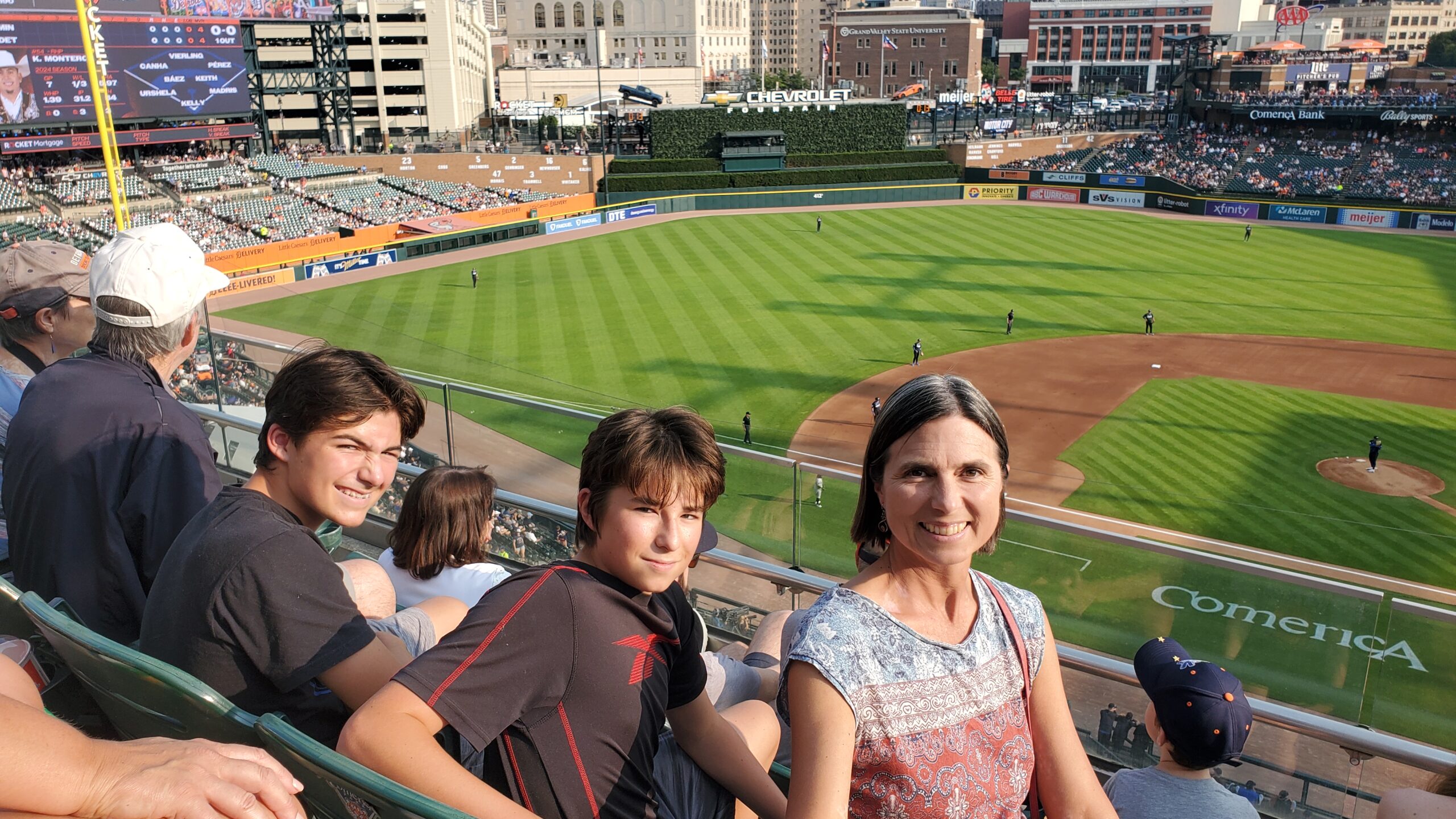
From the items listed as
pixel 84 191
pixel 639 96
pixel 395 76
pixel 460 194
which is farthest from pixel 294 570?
pixel 395 76

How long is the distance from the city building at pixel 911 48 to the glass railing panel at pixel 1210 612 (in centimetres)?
13278

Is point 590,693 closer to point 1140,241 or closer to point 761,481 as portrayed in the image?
point 761,481

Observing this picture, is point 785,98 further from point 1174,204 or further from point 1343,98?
point 1343,98

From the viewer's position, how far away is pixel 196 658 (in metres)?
2.43

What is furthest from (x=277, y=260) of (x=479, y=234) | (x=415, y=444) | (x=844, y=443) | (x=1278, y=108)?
(x=1278, y=108)

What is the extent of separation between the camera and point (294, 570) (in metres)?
2.44

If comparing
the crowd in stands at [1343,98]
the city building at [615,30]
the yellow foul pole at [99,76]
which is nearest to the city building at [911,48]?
the city building at [615,30]

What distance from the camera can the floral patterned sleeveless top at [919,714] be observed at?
2.25 m

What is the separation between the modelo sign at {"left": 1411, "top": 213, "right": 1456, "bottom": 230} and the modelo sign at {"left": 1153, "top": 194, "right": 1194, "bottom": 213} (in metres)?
9.06

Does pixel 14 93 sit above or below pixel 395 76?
below

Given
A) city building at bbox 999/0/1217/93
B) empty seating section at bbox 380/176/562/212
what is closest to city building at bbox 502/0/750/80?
city building at bbox 999/0/1217/93

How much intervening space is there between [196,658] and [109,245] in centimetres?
167

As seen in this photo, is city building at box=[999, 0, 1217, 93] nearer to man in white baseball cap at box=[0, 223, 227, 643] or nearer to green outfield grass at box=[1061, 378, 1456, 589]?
green outfield grass at box=[1061, 378, 1456, 589]

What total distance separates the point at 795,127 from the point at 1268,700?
179 feet
